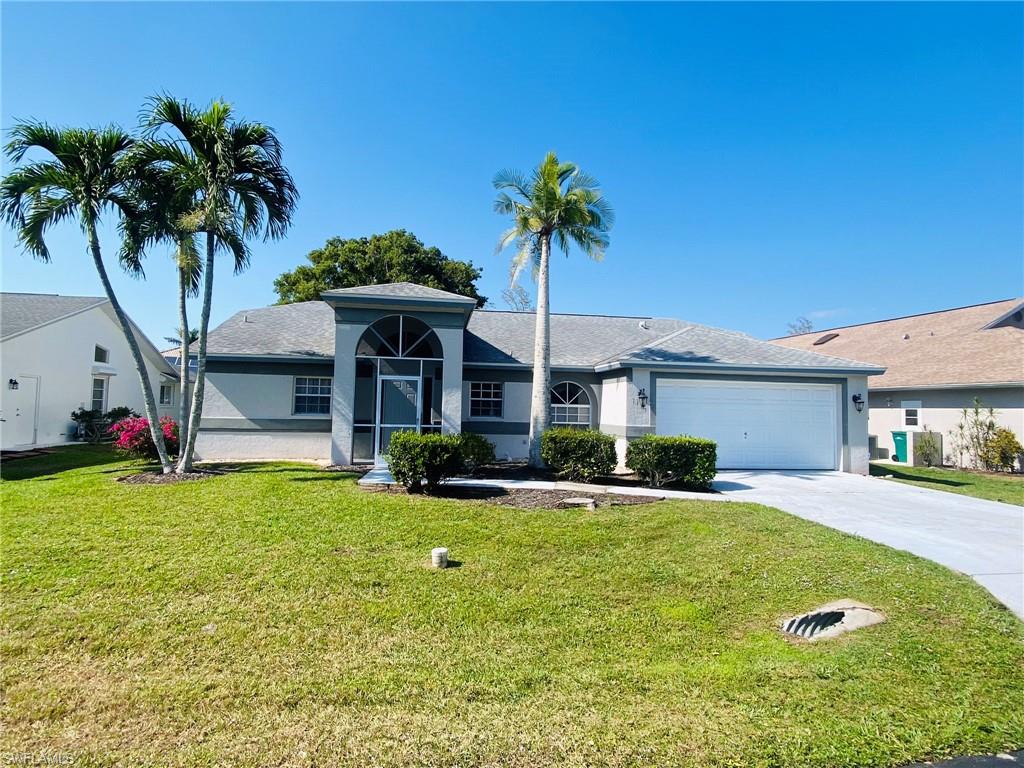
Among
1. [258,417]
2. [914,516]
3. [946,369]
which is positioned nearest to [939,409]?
[946,369]

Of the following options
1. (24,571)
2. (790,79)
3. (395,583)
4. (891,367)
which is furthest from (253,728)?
(891,367)

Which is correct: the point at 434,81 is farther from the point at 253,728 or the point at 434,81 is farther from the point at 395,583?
the point at 253,728

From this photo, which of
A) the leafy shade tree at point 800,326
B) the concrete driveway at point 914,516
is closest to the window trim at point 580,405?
the concrete driveway at point 914,516

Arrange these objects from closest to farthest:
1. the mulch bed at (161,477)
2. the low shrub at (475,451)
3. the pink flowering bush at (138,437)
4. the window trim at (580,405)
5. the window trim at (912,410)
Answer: the mulch bed at (161,477)
the low shrub at (475,451)
the pink flowering bush at (138,437)
the window trim at (580,405)
the window trim at (912,410)

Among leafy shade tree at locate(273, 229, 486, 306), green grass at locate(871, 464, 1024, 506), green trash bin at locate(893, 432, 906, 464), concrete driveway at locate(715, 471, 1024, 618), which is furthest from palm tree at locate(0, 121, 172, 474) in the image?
green trash bin at locate(893, 432, 906, 464)

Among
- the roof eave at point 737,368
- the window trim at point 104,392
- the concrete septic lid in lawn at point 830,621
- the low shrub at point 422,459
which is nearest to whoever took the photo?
the concrete septic lid in lawn at point 830,621

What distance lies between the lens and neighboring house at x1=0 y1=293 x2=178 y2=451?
15711 millimetres

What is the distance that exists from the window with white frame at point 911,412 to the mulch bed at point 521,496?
1519 centimetres

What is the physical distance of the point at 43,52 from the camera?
26.0 feet

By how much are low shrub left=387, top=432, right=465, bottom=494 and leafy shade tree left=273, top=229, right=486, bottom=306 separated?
20.2 meters

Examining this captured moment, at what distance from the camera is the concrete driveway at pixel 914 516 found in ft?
20.0

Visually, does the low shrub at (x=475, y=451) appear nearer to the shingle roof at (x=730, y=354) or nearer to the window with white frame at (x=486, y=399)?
the window with white frame at (x=486, y=399)

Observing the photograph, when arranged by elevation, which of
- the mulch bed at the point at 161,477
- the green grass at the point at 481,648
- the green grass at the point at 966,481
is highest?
the mulch bed at the point at 161,477

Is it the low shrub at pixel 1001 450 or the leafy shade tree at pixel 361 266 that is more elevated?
the leafy shade tree at pixel 361 266
